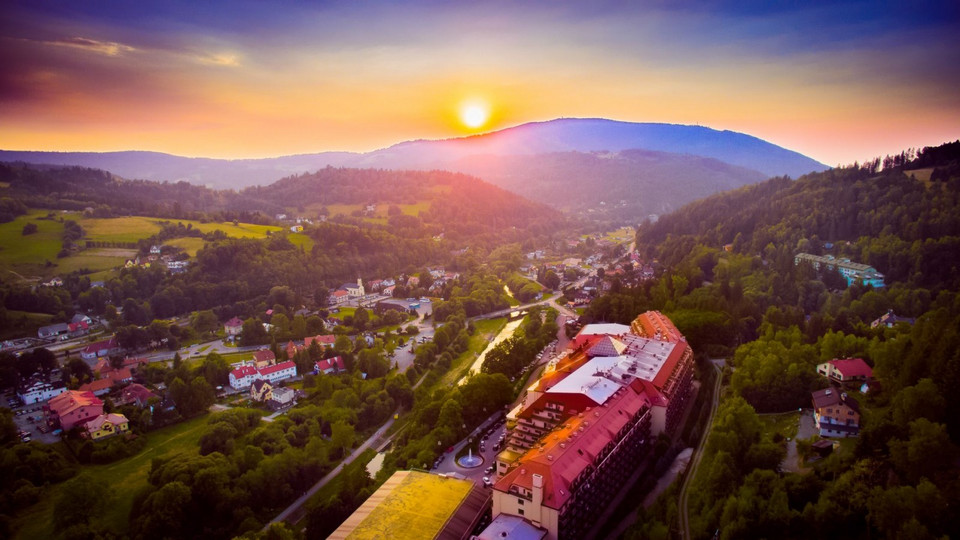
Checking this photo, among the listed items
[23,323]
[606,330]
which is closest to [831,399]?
[606,330]

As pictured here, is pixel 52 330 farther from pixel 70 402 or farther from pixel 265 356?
pixel 265 356

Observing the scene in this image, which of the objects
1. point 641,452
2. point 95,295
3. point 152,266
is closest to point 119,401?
point 95,295

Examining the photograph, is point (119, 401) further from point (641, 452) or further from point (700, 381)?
point (700, 381)

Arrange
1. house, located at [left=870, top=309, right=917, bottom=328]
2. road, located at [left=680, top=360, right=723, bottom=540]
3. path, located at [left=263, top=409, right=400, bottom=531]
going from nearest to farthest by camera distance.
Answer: road, located at [left=680, top=360, right=723, bottom=540]
path, located at [left=263, top=409, right=400, bottom=531]
house, located at [left=870, top=309, right=917, bottom=328]

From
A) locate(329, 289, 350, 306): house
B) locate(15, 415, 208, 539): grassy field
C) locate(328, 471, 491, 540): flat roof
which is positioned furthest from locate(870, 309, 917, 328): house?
locate(329, 289, 350, 306): house

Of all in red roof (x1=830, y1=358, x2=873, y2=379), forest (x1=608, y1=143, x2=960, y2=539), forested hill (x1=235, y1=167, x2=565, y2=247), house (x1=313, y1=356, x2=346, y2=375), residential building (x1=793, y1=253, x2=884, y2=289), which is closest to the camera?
forest (x1=608, y1=143, x2=960, y2=539)

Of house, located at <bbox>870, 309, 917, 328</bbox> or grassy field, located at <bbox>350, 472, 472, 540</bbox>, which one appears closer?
grassy field, located at <bbox>350, 472, 472, 540</bbox>

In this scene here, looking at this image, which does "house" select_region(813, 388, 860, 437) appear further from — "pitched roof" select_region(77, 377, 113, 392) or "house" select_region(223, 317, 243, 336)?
"house" select_region(223, 317, 243, 336)
